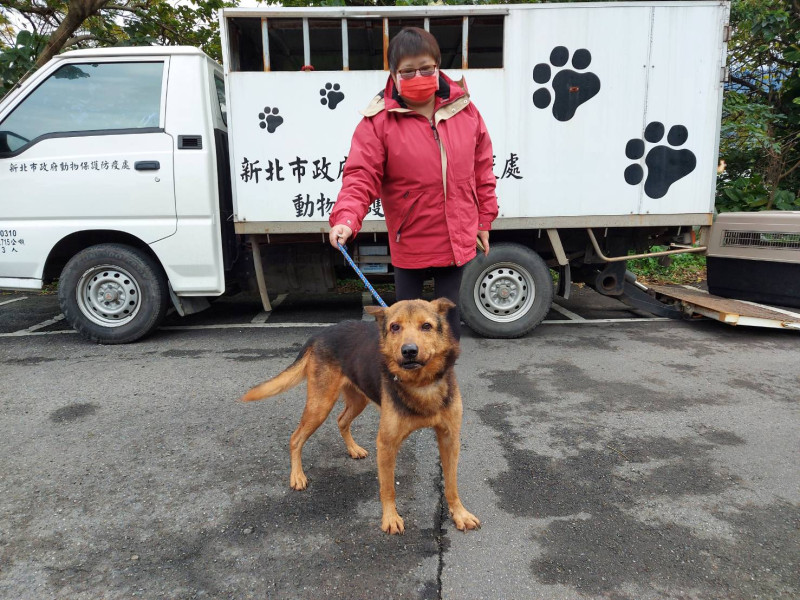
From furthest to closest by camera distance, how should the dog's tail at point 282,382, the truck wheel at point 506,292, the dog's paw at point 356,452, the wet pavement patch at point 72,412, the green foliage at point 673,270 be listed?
the green foliage at point 673,270 < the truck wheel at point 506,292 < the wet pavement patch at point 72,412 < the dog's paw at point 356,452 < the dog's tail at point 282,382

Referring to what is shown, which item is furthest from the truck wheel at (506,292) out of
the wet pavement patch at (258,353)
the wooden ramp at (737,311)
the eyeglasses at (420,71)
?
the eyeglasses at (420,71)

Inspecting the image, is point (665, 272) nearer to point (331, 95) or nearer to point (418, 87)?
point (331, 95)

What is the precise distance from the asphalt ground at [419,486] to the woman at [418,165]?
97 cm

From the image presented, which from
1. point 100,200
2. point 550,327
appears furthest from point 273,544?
point 550,327

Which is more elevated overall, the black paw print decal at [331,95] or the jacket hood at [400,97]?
the black paw print decal at [331,95]

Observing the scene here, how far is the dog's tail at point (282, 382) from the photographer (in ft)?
8.34

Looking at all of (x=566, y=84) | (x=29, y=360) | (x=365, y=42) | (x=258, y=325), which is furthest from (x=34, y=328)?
(x=566, y=84)

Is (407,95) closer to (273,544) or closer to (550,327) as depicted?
(273,544)

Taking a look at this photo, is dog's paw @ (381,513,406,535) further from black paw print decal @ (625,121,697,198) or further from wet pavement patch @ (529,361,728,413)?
black paw print decal @ (625,121,697,198)

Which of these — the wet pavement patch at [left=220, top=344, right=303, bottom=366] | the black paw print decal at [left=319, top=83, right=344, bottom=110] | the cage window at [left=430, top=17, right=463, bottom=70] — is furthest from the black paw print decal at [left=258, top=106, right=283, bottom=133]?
the wet pavement patch at [left=220, top=344, right=303, bottom=366]

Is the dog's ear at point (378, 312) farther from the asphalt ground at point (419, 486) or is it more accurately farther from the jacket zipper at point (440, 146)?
the asphalt ground at point (419, 486)

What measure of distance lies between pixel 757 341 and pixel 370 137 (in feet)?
15.3

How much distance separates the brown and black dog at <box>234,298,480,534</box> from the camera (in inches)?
78.7

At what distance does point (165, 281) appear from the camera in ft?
16.1
